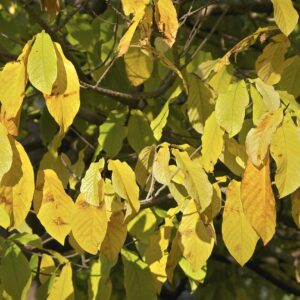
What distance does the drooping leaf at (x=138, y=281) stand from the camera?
2078 mm

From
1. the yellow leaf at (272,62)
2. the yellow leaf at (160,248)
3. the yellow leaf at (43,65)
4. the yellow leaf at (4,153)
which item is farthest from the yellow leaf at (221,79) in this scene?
the yellow leaf at (4,153)

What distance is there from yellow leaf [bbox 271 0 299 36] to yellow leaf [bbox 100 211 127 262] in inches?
21.8

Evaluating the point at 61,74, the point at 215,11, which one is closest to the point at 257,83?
the point at 61,74

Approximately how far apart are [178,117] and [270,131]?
1.40 metres

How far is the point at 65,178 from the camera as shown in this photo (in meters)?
2.37

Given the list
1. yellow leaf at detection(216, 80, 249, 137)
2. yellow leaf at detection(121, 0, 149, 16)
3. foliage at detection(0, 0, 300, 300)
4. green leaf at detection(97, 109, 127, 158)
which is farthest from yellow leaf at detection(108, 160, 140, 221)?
green leaf at detection(97, 109, 127, 158)

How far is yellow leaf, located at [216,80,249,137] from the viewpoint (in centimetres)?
170

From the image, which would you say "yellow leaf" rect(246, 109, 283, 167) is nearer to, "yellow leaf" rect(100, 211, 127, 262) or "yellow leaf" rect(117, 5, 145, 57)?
"yellow leaf" rect(117, 5, 145, 57)

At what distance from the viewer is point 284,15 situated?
174 centimetres

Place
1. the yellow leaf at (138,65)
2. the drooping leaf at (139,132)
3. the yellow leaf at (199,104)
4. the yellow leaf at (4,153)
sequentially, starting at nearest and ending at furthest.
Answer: the yellow leaf at (4,153) < the yellow leaf at (199,104) < the yellow leaf at (138,65) < the drooping leaf at (139,132)

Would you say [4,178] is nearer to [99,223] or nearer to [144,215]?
[99,223]

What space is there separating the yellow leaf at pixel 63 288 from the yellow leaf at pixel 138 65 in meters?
0.60

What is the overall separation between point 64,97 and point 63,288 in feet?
2.11

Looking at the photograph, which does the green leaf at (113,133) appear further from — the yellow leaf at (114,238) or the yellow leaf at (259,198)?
the yellow leaf at (259,198)
